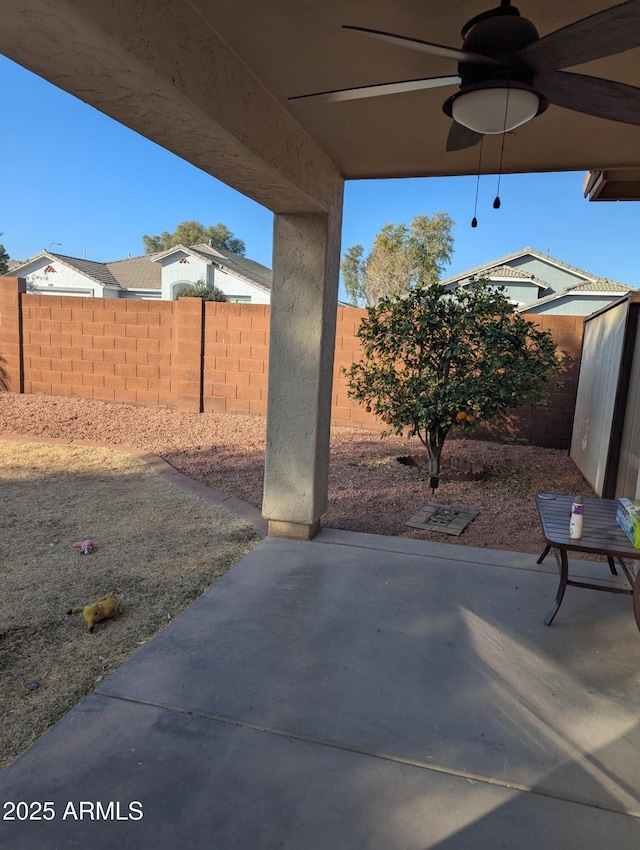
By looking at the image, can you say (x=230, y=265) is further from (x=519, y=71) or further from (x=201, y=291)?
(x=519, y=71)

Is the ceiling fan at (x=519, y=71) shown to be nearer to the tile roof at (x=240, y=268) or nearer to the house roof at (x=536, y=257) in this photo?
the tile roof at (x=240, y=268)

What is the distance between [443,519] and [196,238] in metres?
46.7

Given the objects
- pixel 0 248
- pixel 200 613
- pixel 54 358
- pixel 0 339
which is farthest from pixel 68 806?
pixel 0 248

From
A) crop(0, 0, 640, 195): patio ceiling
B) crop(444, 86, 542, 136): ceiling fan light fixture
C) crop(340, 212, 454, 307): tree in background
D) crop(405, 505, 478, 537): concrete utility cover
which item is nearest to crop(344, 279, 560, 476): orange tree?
crop(405, 505, 478, 537): concrete utility cover

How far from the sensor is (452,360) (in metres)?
5.99

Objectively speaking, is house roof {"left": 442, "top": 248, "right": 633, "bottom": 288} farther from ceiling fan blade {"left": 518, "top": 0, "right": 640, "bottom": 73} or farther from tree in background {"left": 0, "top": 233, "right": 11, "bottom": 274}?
tree in background {"left": 0, "top": 233, "right": 11, "bottom": 274}

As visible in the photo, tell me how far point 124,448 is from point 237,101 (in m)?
5.56

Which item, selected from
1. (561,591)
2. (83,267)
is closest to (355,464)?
(561,591)

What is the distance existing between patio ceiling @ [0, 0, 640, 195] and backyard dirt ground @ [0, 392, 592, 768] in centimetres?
252

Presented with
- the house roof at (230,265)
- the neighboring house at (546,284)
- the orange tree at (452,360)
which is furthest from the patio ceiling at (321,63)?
the house roof at (230,265)

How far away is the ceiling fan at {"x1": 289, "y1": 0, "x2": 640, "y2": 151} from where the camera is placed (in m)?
1.90

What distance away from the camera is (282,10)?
2.25m

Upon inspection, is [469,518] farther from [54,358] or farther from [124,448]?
[54,358]

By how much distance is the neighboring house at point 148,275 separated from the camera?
25.4m
